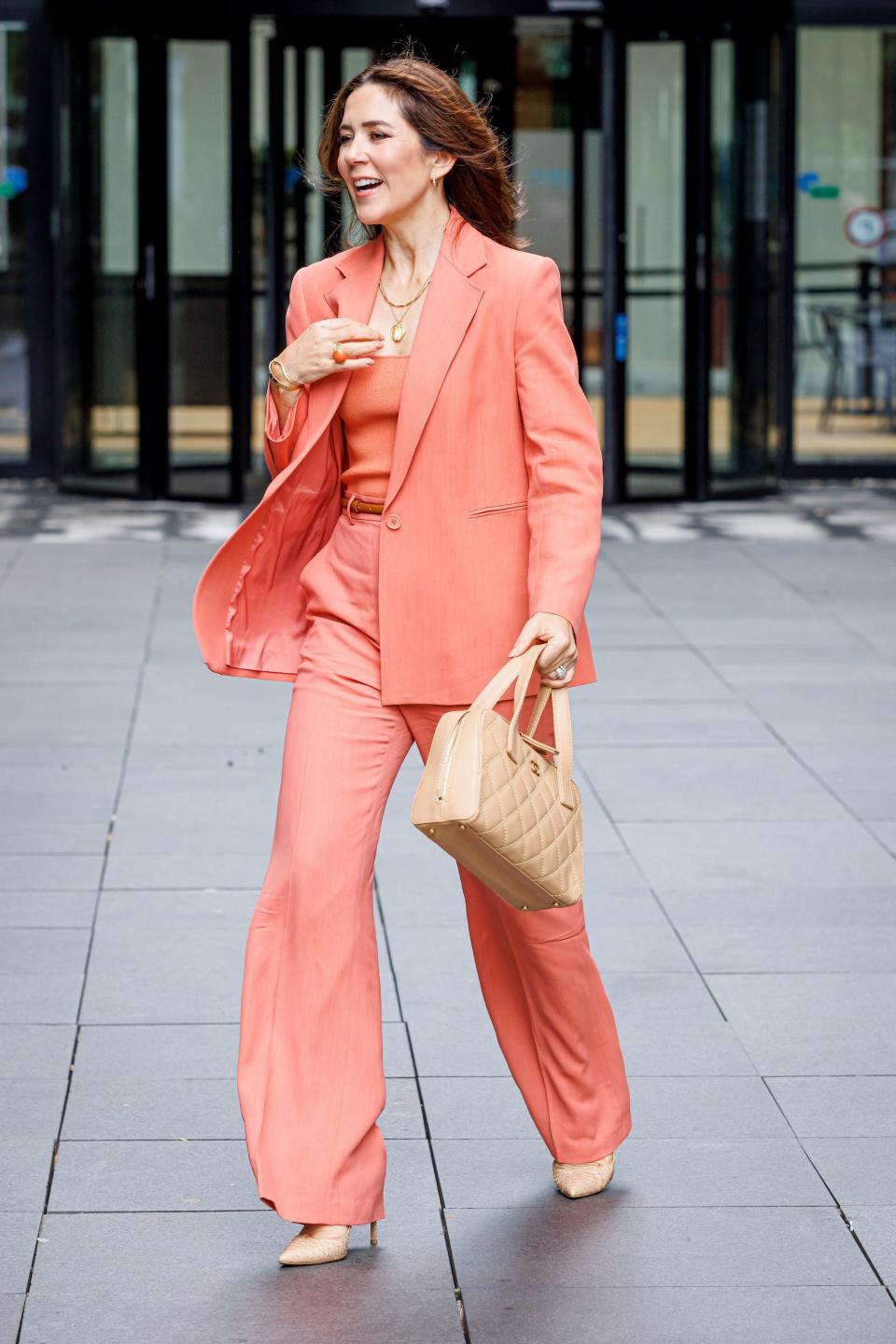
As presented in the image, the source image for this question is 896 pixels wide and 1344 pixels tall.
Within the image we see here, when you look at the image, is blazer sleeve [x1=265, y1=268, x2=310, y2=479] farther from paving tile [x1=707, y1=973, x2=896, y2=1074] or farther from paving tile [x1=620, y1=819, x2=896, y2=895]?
paving tile [x1=620, y1=819, x2=896, y2=895]

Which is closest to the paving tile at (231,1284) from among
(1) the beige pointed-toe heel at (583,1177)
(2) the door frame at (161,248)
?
(1) the beige pointed-toe heel at (583,1177)

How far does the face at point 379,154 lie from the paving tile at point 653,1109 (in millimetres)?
1718

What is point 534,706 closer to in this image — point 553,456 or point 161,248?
point 553,456

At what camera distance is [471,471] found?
373 centimetres

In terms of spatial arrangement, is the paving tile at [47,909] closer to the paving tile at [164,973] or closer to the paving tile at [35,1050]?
the paving tile at [164,973]

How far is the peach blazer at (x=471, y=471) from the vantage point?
369 cm

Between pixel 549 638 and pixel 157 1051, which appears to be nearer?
pixel 549 638

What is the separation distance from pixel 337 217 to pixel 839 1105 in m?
10.8

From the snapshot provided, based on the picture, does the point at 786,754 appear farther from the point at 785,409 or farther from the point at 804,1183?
the point at 785,409

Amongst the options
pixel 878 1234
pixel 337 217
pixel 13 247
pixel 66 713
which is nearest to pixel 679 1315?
pixel 878 1234

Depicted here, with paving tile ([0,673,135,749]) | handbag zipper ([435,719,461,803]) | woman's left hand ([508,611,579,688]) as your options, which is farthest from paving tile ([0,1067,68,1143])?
paving tile ([0,673,135,749])

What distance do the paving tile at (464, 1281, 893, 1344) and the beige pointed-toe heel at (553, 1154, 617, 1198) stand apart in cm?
37

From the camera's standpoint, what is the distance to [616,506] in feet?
47.6

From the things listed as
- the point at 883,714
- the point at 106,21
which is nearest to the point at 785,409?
the point at 106,21
